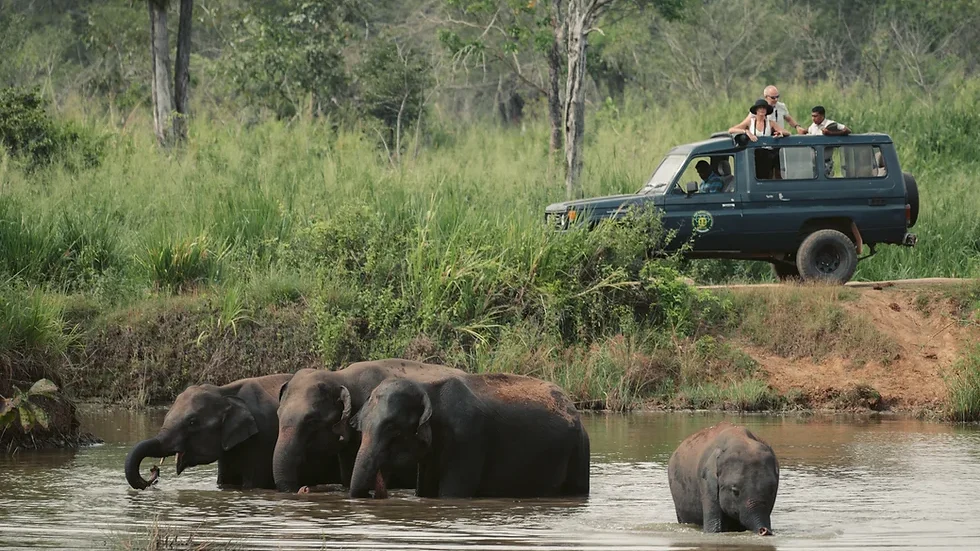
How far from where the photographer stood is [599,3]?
87.0 ft

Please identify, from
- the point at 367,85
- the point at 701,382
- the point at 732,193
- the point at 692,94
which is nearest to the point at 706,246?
the point at 732,193

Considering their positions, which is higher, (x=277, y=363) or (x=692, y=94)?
(x=692, y=94)

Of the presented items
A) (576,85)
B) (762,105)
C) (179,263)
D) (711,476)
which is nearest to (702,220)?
(762,105)

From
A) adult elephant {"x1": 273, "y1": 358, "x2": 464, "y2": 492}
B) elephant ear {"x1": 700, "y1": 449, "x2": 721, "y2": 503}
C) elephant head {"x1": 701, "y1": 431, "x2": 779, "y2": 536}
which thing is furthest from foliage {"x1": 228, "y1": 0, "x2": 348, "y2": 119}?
elephant head {"x1": 701, "y1": 431, "x2": 779, "y2": 536}

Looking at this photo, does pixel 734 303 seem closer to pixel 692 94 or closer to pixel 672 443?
pixel 672 443

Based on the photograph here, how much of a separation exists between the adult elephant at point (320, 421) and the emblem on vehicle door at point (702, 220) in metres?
9.03

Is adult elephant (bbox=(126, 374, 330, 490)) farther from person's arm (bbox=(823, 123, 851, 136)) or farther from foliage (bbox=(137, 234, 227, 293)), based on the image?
person's arm (bbox=(823, 123, 851, 136))

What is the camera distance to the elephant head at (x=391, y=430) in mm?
11727

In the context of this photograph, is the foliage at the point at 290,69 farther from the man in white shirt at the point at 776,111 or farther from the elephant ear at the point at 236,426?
the elephant ear at the point at 236,426

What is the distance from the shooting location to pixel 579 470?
12812 mm

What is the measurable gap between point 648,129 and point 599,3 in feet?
21.5

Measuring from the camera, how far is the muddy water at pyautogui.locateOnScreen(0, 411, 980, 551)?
398 inches

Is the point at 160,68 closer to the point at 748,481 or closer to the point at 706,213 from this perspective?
the point at 706,213

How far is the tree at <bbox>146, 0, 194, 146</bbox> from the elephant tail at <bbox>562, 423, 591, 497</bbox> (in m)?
17.8
